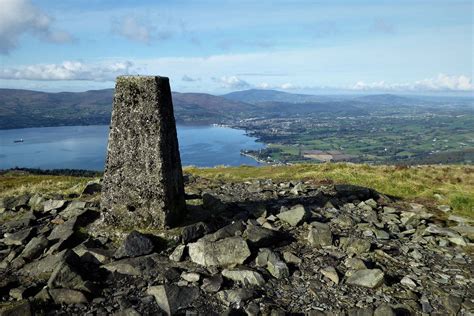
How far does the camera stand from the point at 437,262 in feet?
41.5

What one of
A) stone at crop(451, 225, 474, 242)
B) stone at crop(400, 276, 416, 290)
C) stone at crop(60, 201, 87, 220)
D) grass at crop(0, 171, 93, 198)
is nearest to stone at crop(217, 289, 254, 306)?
stone at crop(400, 276, 416, 290)

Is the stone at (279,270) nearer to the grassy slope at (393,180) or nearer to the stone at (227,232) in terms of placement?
the stone at (227,232)

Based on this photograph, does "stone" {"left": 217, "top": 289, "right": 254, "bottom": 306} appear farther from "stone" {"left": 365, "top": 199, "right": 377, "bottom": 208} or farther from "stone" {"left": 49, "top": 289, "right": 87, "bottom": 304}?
"stone" {"left": 365, "top": 199, "right": 377, "bottom": 208}

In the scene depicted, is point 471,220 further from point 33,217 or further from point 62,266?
point 33,217

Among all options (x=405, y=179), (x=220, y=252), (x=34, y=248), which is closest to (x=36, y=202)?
(x=34, y=248)


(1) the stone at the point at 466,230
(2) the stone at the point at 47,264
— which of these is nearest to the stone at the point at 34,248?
(2) the stone at the point at 47,264

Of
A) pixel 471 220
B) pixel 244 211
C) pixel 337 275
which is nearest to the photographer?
pixel 337 275

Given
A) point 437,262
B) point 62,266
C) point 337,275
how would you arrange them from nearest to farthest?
point 62,266
point 337,275
point 437,262

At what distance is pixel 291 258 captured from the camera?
11852 millimetres

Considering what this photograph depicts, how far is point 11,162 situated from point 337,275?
554ft

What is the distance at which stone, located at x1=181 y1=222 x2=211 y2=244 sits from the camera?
1259cm

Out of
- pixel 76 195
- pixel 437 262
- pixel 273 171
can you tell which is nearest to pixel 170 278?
pixel 437 262

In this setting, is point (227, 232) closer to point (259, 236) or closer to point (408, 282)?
point (259, 236)

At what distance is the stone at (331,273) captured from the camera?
1083 centimetres
